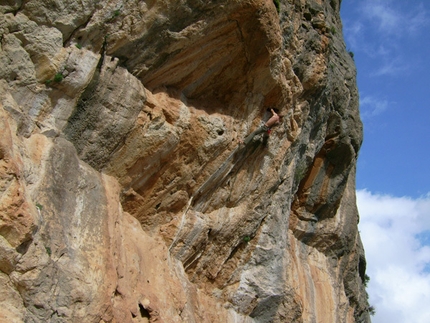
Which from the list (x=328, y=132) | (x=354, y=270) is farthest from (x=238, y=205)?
(x=354, y=270)

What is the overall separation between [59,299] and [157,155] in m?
4.25

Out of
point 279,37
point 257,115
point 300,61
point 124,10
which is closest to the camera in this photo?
point 124,10

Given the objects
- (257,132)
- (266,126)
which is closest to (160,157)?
(257,132)

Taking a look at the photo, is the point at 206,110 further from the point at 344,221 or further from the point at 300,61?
the point at 344,221

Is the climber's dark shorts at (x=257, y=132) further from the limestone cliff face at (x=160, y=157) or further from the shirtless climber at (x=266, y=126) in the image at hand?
the limestone cliff face at (x=160, y=157)

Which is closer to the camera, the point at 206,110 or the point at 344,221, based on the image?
the point at 206,110

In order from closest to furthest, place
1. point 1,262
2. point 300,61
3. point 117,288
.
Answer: point 1,262, point 117,288, point 300,61

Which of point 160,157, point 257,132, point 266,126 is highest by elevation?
point 266,126

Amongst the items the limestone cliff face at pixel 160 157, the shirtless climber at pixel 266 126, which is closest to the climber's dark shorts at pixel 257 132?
the shirtless climber at pixel 266 126

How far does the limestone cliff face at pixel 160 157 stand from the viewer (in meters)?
8.35

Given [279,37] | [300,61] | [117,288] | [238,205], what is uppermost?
[300,61]

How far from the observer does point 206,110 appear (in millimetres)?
12461

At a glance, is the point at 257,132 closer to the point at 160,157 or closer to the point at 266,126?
the point at 266,126

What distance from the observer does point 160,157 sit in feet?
37.2
